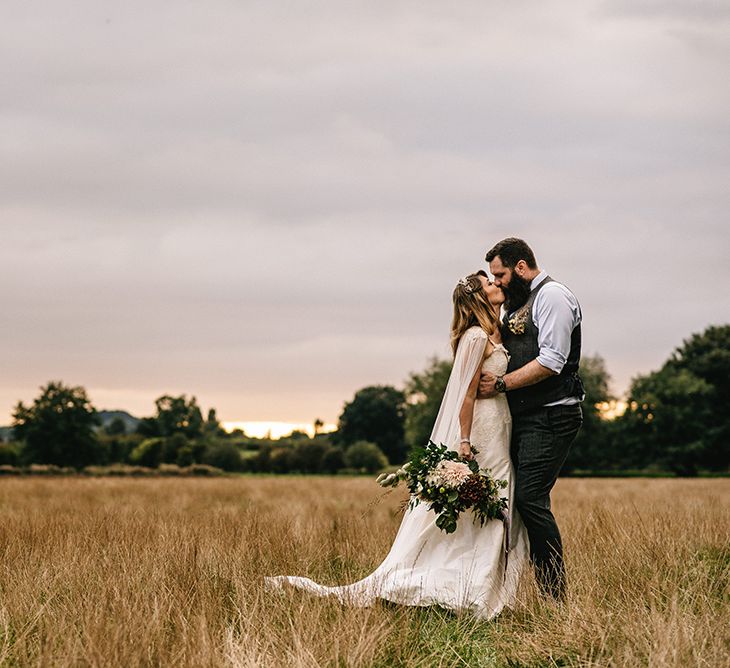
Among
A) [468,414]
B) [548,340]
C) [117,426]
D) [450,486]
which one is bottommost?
[117,426]

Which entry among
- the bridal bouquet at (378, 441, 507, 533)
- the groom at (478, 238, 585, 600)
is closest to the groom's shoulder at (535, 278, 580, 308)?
the groom at (478, 238, 585, 600)

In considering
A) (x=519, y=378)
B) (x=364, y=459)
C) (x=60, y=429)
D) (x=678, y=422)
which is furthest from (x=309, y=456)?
(x=519, y=378)

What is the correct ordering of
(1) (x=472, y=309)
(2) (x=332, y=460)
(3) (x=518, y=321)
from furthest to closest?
(2) (x=332, y=460) → (3) (x=518, y=321) → (1) (x=472, y=309)

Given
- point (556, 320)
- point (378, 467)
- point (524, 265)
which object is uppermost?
point (524, 265)

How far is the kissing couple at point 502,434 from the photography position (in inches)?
202

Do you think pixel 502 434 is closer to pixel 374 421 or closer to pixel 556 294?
pixel 556 294

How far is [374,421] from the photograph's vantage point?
88562mm

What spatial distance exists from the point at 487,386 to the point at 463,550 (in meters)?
1.11

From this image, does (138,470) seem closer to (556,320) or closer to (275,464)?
(275,464)

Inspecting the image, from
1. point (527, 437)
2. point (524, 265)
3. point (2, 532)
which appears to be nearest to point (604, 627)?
point (527, 437)

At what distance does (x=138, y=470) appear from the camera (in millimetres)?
33594

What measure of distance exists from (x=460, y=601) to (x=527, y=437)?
119cm

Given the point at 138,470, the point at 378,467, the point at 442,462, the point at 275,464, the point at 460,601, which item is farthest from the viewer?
the point at 378,467

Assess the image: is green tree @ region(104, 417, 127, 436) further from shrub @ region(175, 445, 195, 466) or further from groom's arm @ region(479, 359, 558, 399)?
groom's arm @ region(479, 359, 558, 399)
